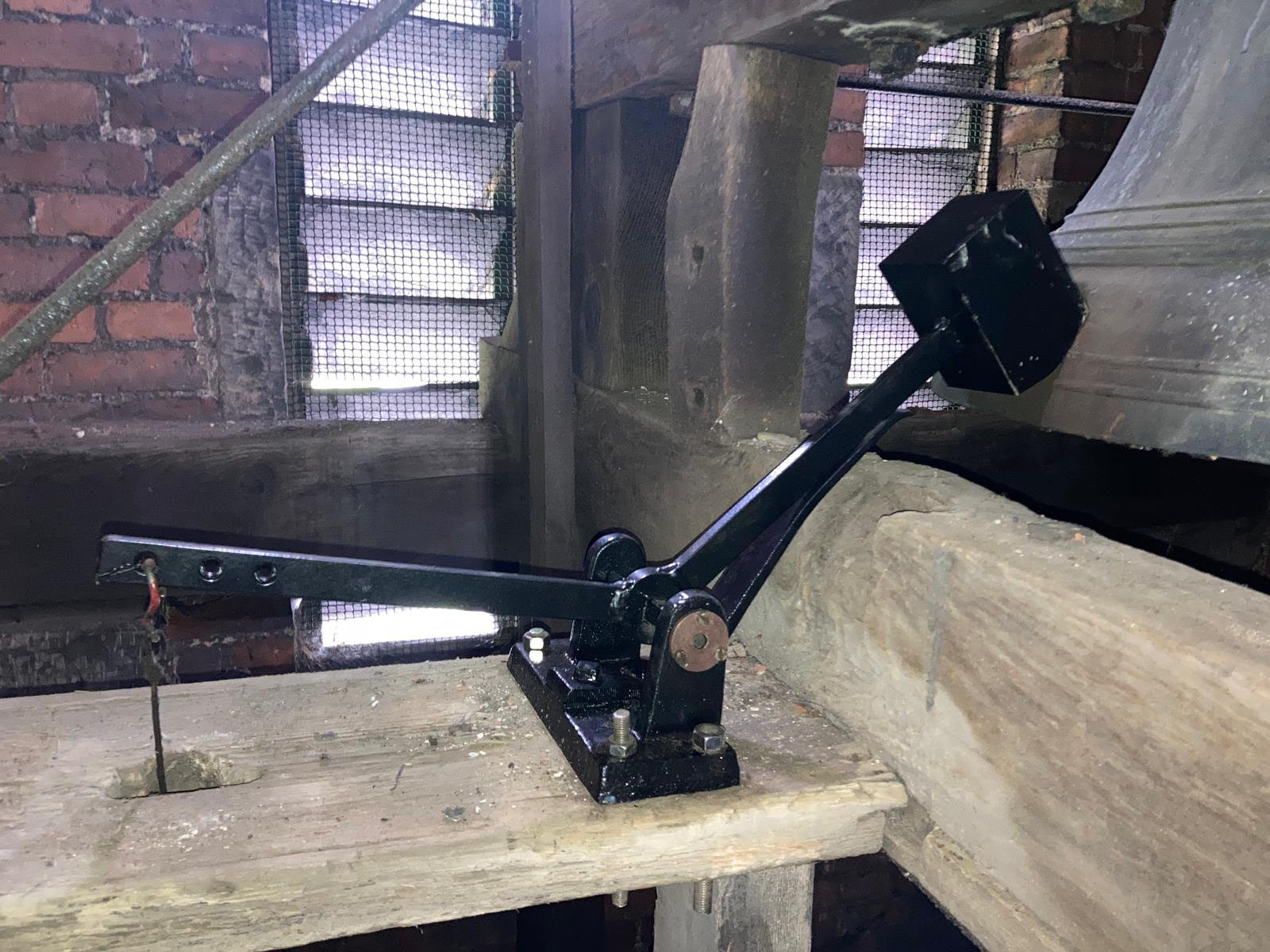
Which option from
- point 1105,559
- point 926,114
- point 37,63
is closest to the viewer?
point 1105,559

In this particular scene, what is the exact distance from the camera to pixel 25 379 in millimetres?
1410

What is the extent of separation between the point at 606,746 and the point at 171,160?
4.08 feet

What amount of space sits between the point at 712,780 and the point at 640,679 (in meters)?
0.12

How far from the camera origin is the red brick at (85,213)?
137cm

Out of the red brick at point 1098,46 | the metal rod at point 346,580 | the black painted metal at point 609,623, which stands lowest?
the black painted metal at point 609,623

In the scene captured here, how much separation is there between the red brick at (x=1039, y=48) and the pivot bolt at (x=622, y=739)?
2.06 m

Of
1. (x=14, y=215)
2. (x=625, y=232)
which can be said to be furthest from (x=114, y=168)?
(x=625, y=232)

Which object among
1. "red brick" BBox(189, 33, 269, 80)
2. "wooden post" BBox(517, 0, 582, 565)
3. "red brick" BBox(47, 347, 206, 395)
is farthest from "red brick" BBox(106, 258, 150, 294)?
"wooden post" BBox(517, 0, 582, 565)

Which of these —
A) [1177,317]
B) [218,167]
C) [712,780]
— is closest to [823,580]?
[712,780]

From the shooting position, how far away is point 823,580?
0.84 meters

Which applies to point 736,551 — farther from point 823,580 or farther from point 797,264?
point 797,264

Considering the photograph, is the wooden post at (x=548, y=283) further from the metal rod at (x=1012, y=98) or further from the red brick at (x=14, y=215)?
the red brick at (x=14, y=215)

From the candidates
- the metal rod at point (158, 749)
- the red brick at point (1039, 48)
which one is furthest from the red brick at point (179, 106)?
the red brick at point (1039, 48)

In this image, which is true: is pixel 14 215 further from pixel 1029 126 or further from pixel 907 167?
pixel 1029 126
